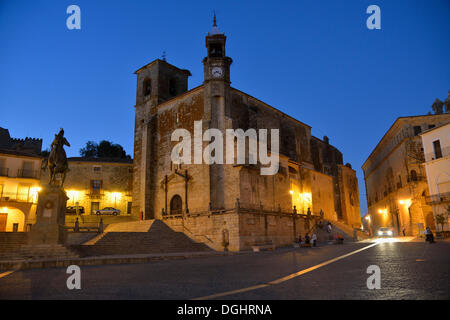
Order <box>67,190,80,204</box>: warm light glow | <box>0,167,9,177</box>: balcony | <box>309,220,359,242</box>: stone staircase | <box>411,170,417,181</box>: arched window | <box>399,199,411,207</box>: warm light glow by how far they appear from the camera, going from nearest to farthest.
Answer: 1. <box>0,167,9,177</box>: balcony
2. <box>309,220,359,242</box>: stone staircase
3. <box>67,190,80,204</box>: warm light glow
4. <box>411,170,417,181</box>: arched window
5. <box>399,199,411,207</box>: warm light glow

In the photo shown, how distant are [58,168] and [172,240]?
930 cm

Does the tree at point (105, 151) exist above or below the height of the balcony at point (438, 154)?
above

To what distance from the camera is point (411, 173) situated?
126 ft

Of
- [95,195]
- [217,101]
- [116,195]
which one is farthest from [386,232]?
[95,195]

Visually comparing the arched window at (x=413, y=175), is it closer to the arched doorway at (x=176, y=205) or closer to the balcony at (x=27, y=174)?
the arched doorway at (x=176, y=205)

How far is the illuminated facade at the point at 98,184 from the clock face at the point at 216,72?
1682 cm

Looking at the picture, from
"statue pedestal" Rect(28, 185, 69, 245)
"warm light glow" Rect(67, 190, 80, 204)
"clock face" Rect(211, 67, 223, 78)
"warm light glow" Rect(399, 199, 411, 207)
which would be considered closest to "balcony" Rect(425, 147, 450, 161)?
"warm light glow" Rect(399, 199, 411, 207)

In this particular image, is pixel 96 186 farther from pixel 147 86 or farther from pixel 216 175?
pixel 216 175

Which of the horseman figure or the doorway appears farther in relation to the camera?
the doorway

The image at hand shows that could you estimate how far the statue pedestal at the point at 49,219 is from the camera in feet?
50.8

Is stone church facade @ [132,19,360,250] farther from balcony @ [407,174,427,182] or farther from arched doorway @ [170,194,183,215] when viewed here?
balcony @ [407,174,427,182]

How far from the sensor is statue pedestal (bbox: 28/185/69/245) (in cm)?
1549

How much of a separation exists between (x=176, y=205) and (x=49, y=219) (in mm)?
16131

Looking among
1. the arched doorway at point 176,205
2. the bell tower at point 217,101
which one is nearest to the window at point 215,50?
the bell tower at point 217,101
